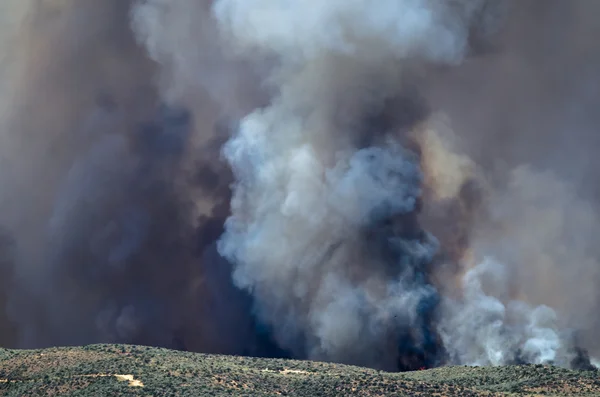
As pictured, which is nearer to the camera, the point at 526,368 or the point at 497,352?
the point at 526,368

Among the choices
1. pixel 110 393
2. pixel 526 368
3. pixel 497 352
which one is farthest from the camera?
pixel 497 352

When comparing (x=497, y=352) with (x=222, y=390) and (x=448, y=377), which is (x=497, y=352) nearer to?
(x=448, y=377)

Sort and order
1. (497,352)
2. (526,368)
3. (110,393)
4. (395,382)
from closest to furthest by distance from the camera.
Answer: (110,393) < (395,382) < (526,368) < (497,352)

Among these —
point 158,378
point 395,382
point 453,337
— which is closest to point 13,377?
point 158,378

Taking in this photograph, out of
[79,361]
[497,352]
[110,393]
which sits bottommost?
[110,393]

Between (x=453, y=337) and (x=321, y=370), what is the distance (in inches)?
836

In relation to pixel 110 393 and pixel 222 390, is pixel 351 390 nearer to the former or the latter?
pixel 222 390

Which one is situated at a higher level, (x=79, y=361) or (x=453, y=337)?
(x=453, y=337)

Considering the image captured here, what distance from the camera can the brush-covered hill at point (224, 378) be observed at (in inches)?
3135

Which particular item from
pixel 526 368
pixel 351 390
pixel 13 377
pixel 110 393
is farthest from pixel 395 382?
pixel 13 377

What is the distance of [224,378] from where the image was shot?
82.7 metres

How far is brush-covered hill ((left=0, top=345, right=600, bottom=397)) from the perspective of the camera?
79.6m

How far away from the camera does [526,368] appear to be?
89125 millimetres

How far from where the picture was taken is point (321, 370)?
297ft
